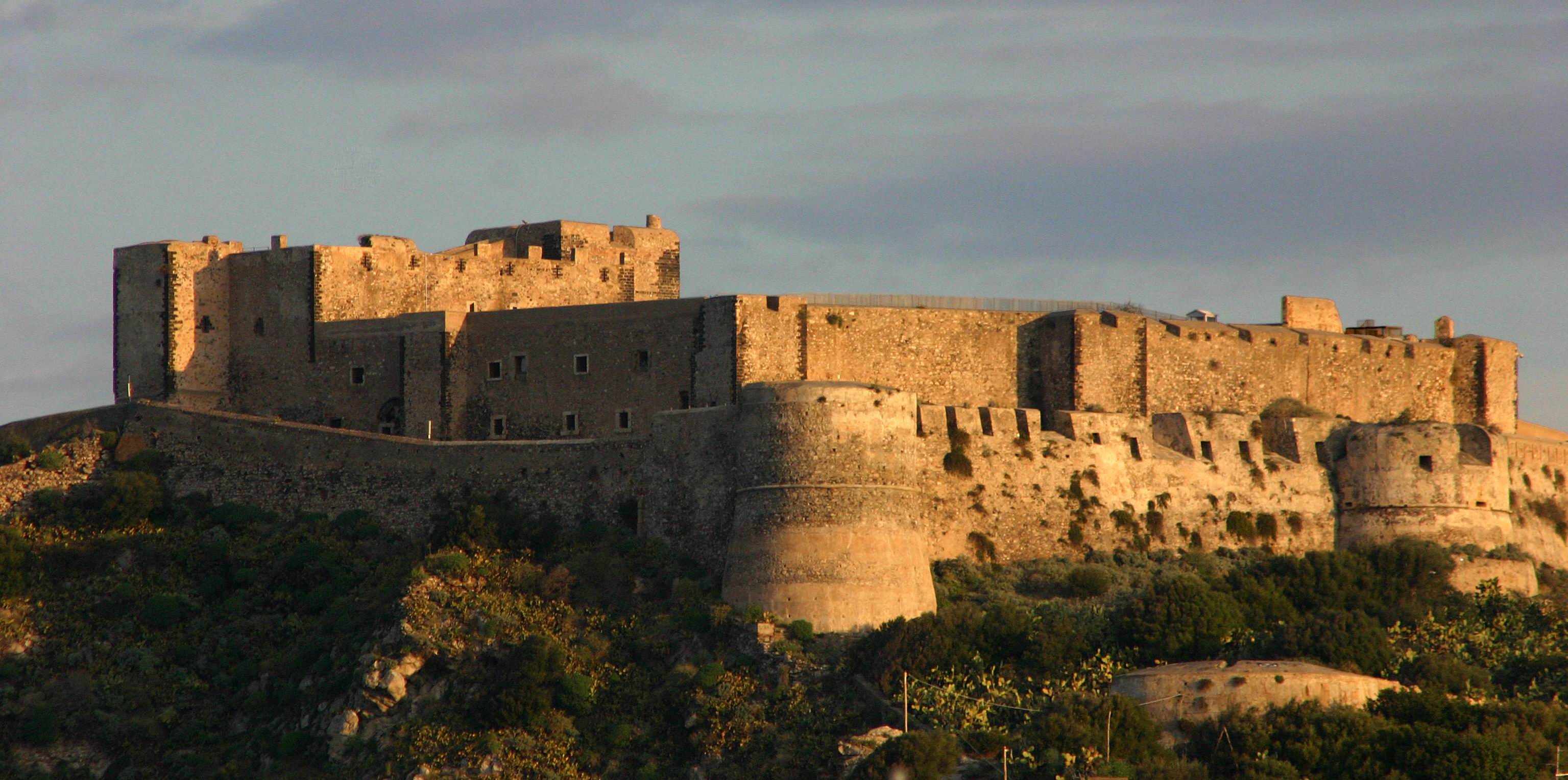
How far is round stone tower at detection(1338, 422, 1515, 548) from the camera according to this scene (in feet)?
221

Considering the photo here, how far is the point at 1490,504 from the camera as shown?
67.8m

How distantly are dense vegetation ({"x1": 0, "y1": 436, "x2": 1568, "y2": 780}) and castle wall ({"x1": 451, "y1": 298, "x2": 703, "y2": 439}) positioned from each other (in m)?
4.32

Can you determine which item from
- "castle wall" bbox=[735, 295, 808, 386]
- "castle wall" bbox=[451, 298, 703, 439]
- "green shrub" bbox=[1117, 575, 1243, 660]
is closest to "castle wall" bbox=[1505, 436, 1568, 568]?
"green shrub" bbox=[1117, 575, 1243, 660]

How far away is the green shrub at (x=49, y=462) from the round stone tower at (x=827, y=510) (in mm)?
19853

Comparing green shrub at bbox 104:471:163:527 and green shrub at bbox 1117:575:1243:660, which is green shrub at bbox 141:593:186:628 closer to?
green shrub at bbox 104:471:163:527

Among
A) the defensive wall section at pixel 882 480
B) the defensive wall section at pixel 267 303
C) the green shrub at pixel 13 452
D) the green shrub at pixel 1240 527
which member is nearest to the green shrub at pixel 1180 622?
the defensive wall section at pixel 882 480

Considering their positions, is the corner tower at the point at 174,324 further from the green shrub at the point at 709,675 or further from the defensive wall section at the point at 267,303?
the green shrub at the point at 709,675

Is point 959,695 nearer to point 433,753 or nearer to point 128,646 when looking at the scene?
point 433,753

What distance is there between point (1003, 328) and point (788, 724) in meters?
17.2

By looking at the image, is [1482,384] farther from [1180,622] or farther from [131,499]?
[131,499]

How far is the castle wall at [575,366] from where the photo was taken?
67.6 m

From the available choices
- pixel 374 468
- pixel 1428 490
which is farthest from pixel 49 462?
pixel 1428 490

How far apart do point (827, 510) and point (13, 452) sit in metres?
23.7

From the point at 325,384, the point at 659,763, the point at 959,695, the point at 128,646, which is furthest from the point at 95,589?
the point at 959,695
